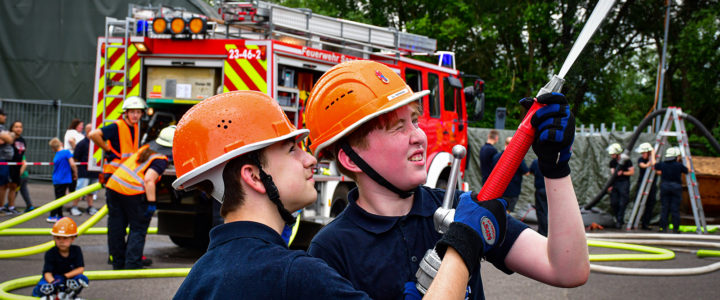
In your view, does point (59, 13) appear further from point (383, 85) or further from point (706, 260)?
point (383, 85)

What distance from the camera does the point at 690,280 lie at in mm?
8430

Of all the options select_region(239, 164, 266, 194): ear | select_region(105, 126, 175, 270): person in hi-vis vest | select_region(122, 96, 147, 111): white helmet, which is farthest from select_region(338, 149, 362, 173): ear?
select_region(122, 96, 147, 111): white helmet

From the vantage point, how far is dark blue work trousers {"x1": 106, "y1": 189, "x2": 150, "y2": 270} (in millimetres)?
7688

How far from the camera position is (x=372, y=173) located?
2.42 metres

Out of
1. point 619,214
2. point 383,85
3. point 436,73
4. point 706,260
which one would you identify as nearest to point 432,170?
point 436,73

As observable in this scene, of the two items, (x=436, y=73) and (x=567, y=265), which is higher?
(x=436, y=73)

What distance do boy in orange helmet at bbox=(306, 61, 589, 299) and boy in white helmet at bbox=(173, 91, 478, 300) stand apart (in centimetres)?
15

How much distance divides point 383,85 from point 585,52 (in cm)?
73

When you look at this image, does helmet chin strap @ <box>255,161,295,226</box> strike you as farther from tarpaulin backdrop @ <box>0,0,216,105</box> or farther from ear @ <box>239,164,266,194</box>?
tarpaulin backdrop @ <box>0,0,216,105</box>

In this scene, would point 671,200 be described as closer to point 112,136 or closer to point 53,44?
point 112,136

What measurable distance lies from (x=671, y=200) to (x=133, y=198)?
11.3 m

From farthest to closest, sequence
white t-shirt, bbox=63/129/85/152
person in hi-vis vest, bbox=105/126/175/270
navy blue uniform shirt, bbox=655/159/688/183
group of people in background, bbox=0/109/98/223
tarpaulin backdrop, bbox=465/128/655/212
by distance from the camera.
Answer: tarpaulin backdrop, bbox=465/128/655/212, white t-shirt, bbox=63/129/85/152, navy blue uniform shirt, bbox=655/159/688/183, group of people in background, bbox=0/109/98/223, person in hi-vis vest, bbox=105/126/175/270

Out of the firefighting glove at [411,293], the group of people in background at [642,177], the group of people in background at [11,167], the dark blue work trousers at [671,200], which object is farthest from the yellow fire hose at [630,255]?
the group of people in background at [11,167]

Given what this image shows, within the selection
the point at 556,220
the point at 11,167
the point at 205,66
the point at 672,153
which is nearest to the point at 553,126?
the point at 556,220
